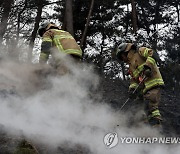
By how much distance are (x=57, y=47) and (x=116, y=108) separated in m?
2.74

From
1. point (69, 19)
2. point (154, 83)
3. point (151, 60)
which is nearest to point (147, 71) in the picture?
point (151, 60)

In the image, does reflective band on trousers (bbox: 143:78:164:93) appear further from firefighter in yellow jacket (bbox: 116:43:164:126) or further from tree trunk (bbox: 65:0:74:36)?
tree trunk (bbox: 65:0:74:36)

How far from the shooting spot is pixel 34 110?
20.2 ft

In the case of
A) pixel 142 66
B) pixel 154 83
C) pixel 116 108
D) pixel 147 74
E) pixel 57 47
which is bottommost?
pixel 116 108

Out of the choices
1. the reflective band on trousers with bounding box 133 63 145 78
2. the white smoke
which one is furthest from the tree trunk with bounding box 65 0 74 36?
the reflective band on trousers with bounding box 133 63 145 78

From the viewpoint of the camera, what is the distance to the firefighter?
22.5ft

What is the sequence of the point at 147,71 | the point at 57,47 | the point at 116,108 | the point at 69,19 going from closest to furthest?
the point at 147,71 → the point at 57,47 → the point at 116,108 → the point at 69,19

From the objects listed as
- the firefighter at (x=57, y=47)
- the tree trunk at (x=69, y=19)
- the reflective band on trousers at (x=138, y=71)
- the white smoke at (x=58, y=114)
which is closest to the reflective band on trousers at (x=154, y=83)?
the reflective band on trousers at (x=138, y=71)

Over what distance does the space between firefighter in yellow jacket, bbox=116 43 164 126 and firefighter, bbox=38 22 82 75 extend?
1037mm

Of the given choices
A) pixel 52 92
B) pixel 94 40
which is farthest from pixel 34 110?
pixel 94 40

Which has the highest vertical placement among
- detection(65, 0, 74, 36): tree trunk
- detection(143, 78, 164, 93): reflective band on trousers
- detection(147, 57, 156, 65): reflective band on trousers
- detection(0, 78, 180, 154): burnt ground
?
detection(65, 0, 74, 36): tree trunk

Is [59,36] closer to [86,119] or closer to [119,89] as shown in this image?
[86,119]

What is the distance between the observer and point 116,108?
8891 mm

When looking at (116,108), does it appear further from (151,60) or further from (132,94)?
(151,60)
